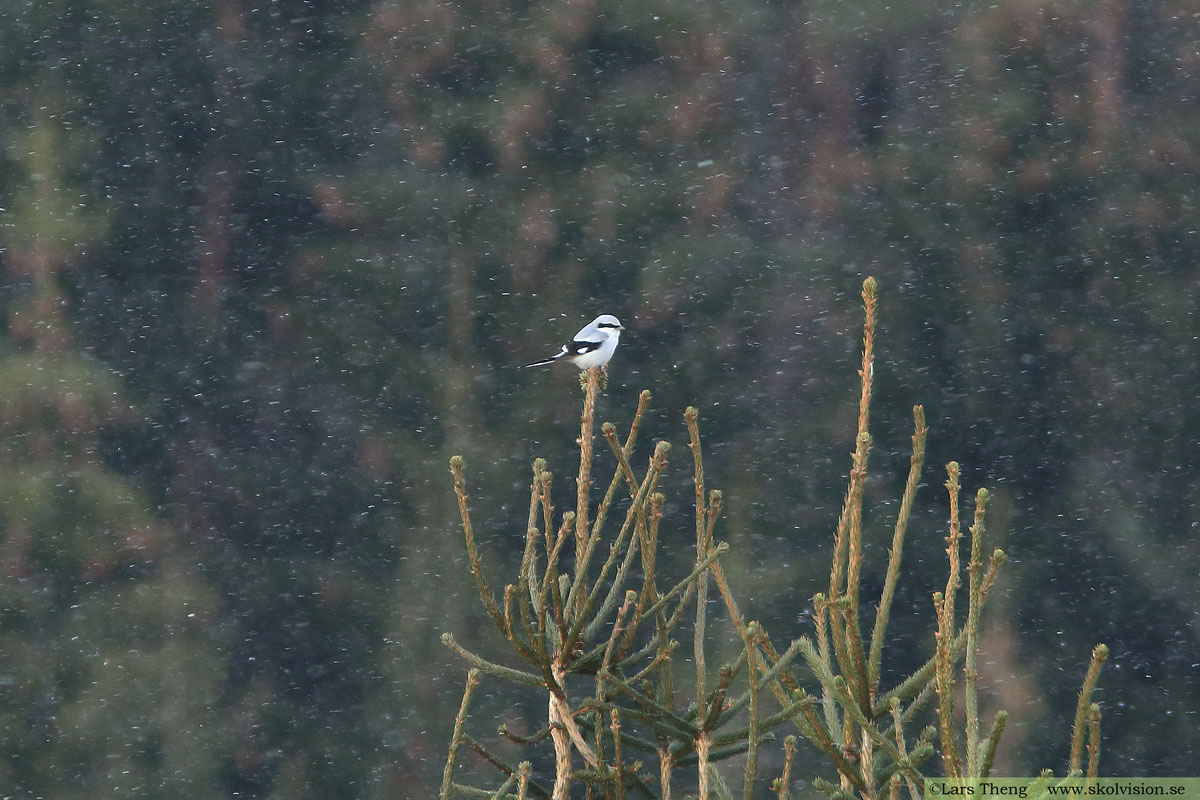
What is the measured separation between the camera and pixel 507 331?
12.9 m

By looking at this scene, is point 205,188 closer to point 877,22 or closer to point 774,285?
point 774,285

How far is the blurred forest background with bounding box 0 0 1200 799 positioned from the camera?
12320 millimetres

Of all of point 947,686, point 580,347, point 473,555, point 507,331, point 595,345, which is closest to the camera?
point 947,686

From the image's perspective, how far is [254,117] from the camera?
1378 centimetres

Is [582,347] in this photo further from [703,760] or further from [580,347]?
[703,760]

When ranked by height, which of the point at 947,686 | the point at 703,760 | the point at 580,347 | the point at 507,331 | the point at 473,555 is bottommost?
the point at 507,331

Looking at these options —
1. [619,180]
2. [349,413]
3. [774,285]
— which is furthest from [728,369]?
[349,413]

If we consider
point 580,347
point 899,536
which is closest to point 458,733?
point 899,536

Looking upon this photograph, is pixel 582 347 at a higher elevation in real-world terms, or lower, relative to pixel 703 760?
lower

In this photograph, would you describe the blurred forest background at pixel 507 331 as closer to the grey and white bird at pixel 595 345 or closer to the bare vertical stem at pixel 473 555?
the grey and white bird at pixel 595 345

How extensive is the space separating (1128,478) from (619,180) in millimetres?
5085

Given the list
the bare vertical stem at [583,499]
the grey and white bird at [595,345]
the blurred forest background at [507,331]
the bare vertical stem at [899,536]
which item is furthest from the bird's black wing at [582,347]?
the blurred forest background at [507,331]

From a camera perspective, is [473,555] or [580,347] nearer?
[473,555]

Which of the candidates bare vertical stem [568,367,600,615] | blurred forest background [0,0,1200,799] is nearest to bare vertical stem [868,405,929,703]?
bare vertical stem [568,367,600,615]
